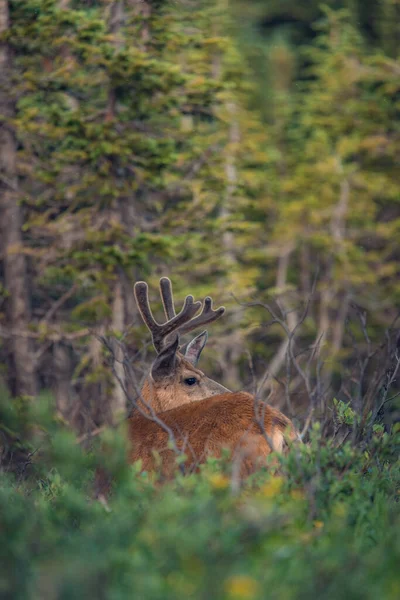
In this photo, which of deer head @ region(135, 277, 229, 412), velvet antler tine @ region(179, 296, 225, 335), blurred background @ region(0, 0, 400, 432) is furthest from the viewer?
blurred background @ region(0, 0, 400, 432)

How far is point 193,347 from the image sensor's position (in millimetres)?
9961

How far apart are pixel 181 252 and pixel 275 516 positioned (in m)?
10.7

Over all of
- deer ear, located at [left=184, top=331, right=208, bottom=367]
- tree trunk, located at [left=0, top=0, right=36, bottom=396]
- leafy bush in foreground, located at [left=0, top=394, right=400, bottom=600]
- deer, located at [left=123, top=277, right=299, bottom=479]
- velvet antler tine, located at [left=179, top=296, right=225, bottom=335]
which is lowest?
tree trunk, located at [left=0, top=0, right=36, bottom=396]

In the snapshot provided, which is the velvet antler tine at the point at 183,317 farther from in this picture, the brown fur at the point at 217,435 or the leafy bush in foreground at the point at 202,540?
the leafy bush in foreground at the point at 202,540

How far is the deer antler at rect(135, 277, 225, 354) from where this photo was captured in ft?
28.1

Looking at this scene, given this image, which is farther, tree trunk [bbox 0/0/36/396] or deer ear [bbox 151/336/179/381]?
tree trunk [bbox 0/0/36/396]

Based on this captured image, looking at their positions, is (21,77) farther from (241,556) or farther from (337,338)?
(337,338)

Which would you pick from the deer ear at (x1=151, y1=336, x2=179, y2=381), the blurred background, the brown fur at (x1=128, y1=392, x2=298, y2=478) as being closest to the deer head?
the deer ear at (x1=151, y1=336, x2=179, y2=381)

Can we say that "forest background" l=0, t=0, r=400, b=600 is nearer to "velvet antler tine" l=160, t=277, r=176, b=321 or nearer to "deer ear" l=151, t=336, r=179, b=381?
"deer ear" l=151, t=336, r=179, b=381

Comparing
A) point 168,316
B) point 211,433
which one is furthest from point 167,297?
point 211,433

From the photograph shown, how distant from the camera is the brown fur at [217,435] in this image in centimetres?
597

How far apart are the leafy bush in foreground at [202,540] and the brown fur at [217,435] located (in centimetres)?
41

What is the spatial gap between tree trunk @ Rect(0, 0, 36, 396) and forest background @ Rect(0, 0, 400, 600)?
3 centimetres

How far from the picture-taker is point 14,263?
15.2 m
